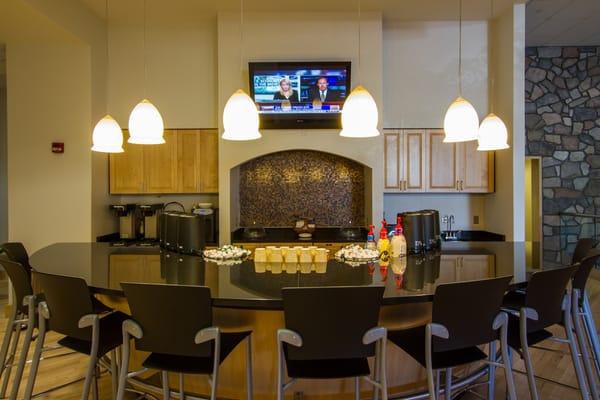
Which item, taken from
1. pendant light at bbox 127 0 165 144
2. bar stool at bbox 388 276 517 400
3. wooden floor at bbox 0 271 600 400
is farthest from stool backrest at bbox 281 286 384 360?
pendant light at bbox 127 0 165 144

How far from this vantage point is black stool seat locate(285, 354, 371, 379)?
1.59 m

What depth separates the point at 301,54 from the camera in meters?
4.26

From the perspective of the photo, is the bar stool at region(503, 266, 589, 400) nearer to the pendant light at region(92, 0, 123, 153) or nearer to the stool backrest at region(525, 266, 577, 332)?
the stool backrest at region(525, 266, 577, 332)

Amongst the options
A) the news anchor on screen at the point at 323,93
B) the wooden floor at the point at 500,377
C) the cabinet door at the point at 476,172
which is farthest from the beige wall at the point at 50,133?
the cabinet door at the point at 476,172

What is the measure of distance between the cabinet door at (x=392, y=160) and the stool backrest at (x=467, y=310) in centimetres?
282

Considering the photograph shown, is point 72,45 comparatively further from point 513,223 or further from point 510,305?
point 513,223

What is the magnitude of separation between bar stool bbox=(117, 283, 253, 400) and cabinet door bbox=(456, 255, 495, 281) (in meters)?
1.22

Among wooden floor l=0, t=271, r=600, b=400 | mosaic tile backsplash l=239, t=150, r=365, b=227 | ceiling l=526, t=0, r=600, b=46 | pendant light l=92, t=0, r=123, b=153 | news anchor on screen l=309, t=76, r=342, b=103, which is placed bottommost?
wooden floor l=0, t=271, r=600, b=400

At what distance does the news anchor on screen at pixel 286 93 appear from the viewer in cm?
417

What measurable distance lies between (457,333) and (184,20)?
428cm

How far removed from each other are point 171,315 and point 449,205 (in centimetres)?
400

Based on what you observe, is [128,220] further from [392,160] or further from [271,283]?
[271,283]

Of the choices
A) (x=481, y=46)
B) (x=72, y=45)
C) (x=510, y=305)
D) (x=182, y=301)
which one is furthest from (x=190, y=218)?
(x=481, y=46)

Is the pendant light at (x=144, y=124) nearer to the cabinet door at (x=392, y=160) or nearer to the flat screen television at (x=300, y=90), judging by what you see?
the flat screen television at (x=300, y=90)
